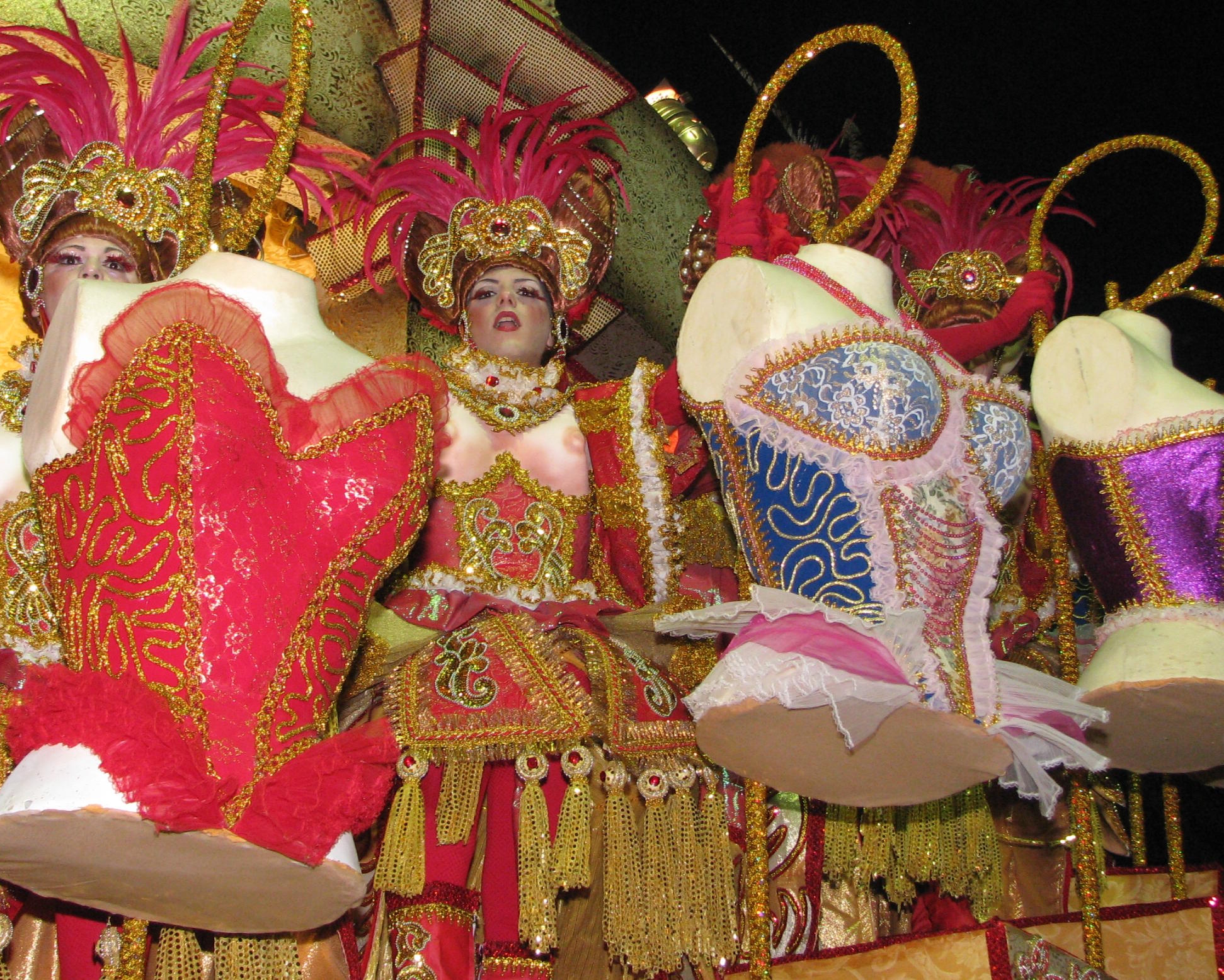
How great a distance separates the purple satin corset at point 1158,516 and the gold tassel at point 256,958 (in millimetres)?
1806

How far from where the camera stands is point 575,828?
2637 mm

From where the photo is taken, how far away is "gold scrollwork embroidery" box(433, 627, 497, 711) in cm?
264

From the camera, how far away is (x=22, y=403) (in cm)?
302

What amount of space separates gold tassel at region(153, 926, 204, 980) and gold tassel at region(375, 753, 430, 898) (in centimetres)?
36

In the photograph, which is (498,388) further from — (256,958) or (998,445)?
(256,958)

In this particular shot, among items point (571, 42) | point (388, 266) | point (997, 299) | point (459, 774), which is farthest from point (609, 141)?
point (459, 774)

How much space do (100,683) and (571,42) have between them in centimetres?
272

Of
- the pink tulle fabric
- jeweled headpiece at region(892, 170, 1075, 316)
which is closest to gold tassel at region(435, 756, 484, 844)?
the pink tulle fabric

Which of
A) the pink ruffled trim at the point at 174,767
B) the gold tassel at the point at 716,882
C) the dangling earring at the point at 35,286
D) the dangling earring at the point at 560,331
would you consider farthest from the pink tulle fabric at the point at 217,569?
the dangling earring at the point at 560,331

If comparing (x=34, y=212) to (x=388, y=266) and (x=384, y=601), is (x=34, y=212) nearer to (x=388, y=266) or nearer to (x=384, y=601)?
(x=388, y=266)

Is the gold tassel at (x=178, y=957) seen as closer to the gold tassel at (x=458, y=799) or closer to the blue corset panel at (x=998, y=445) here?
the gold tassel at (x=458, y=799)

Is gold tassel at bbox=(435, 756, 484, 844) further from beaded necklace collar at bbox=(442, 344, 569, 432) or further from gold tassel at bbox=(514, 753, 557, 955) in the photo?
beaded necklace collar at bbox=(442, 344, 569, 432)

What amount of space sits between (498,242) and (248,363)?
1.46 metres

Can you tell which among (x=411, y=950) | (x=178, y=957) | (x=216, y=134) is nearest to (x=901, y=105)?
(x=216, y=134)
